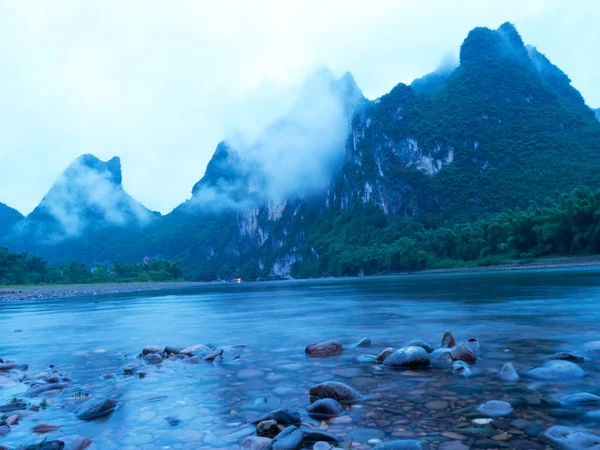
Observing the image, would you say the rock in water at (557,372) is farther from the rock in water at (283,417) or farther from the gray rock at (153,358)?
the gray rock at (153,358)

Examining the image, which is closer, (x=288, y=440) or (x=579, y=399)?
(x=288, y=440)

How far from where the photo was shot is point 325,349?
795cm

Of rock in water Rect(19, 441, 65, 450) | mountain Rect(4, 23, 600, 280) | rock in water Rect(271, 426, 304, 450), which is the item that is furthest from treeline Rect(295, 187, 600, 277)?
rock in water Rect(19, 441, 65, 450)

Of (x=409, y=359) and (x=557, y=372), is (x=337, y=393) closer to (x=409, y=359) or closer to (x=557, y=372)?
(x=409, y=359)

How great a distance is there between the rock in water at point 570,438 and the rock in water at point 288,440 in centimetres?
194

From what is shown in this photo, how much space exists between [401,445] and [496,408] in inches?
52.5

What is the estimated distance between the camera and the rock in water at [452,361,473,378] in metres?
5.60

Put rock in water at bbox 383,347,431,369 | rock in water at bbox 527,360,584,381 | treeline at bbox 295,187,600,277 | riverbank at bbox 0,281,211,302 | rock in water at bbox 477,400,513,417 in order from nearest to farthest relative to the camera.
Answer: rock in water at bbox 477,400,513,417 → rock in water at bbox 527,360,584,381 → rock in water at bbox 383,347,431,369 → riverbank at bbox 0,281,211,302 → treeline at bbox 295,187,600,277

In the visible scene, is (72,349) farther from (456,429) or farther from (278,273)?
(278,273)

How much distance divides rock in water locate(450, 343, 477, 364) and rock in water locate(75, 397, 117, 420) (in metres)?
4.61

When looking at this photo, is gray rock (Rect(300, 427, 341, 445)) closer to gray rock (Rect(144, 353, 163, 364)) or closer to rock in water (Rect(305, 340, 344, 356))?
rock in water (Rect(305, 340, 344, 356))

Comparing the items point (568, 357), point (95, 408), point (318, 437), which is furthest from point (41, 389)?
point (568, 357)

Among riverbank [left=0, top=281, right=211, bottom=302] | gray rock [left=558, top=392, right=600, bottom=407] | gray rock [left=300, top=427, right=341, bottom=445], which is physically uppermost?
gray rock [left=558, top=392, right=600, bottom=407]

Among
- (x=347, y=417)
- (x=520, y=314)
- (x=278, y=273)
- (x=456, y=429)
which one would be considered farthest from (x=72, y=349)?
(x=278, y=273)
